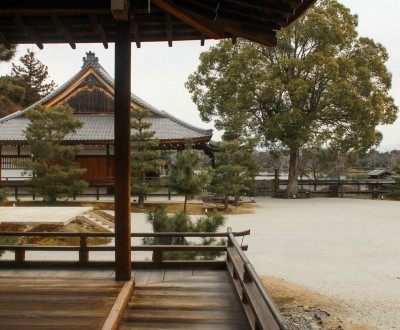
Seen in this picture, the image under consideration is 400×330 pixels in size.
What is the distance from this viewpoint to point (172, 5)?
10.9 feet

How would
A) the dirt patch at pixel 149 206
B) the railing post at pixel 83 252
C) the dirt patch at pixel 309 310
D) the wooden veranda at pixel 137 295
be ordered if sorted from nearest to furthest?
the wooden veranda at pixel 137 295
the railing post at pixel 83 252
the dirt patch at pixel 309 310
the dirt patch at pixel 149 206

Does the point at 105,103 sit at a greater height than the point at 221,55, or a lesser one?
lesser

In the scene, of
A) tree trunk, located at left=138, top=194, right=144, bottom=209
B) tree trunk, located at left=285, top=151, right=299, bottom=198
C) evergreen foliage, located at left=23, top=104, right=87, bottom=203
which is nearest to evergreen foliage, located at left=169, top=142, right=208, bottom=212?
evergreen foliage, located at left=23, top=104, right=87, bottom=203

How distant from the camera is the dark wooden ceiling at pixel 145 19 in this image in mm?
3461

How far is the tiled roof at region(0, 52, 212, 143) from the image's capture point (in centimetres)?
2066

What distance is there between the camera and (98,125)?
73.4 feet

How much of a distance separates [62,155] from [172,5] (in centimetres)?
1502

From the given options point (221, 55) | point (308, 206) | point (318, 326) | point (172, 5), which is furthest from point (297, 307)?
point (221, 55)

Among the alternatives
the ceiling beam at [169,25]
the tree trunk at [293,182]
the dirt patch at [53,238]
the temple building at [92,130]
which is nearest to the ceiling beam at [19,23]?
the ceiling beam at [169,25]

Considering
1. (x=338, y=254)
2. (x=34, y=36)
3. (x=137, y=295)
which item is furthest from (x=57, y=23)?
(x=338, y=254)

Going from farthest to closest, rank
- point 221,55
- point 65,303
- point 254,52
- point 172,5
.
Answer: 1. point 221,55
2. point 254,52
3. point 65,303
4. point 172,5

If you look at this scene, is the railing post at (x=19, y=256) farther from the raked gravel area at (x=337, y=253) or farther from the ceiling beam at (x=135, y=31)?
the raked gravel area at (x=337, y=253)

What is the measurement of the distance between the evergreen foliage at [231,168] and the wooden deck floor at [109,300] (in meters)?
14.4

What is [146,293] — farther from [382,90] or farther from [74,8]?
[382,90]
